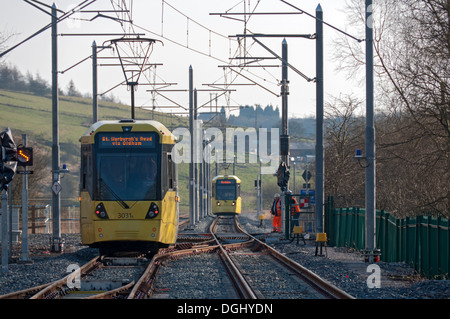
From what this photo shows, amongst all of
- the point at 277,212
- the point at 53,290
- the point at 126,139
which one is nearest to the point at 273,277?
the point at 53,290

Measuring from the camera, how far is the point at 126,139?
19250 millimetres

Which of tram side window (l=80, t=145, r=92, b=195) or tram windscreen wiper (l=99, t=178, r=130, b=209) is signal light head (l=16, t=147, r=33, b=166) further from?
tram windscreen wiper (l=99, t=178, r=130, b=209)

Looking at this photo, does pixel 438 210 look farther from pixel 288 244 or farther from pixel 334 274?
pixel 334 274

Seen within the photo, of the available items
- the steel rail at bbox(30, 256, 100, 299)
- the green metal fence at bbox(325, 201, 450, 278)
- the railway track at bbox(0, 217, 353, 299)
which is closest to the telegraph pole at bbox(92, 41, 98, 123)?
the railway track at bbox(0, 217, 353, 299)

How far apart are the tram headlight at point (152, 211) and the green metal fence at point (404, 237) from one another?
20.1ft

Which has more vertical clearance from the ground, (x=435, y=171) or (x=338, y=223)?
(x=435, y=171)

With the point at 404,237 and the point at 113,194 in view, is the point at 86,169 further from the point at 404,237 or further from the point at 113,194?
the point at 404,237

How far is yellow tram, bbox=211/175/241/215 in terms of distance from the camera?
2333 inches

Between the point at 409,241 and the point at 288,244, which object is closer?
the point at 409,241

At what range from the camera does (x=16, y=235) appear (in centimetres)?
3231

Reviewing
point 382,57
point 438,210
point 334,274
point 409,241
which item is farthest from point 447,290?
point 382,57

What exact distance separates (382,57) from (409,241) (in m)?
16.3

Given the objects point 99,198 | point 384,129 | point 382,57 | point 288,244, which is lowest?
point 288,244

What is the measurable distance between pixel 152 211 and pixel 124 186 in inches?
36.0
